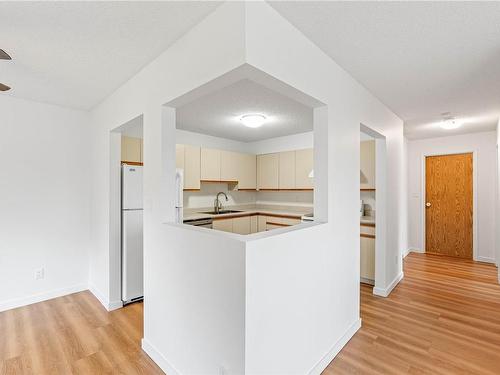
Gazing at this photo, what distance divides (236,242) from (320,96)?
1.28m

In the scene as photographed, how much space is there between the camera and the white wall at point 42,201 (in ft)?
9.68

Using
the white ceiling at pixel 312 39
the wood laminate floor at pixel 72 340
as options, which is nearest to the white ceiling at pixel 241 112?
the white ceiling at pixel 312 39

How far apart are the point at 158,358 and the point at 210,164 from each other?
3069 mm

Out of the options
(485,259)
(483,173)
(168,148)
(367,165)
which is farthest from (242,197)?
(485,259)

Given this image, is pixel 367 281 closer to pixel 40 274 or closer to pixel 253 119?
pixel 253 119

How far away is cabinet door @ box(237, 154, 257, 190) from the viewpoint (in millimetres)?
5137

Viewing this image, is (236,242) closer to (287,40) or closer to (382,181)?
(287,40)

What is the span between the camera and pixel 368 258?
3693 millimetres

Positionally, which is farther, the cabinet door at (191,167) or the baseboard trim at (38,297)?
the cabinet door at (191,167)

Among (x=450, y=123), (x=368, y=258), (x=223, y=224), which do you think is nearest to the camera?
(x=368, y=258)

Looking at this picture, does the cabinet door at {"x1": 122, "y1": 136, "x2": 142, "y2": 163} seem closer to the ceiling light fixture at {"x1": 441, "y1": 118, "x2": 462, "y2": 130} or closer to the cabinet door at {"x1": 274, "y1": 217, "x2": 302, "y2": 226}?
the cabinet door at {"x1": 274, "y1": 217, "x2": 302, "y2": 226}

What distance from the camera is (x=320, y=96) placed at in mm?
1986

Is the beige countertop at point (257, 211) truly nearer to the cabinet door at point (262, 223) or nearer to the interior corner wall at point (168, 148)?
the cabinet door at point (262, 223)

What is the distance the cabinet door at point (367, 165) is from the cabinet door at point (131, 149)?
3.23m
